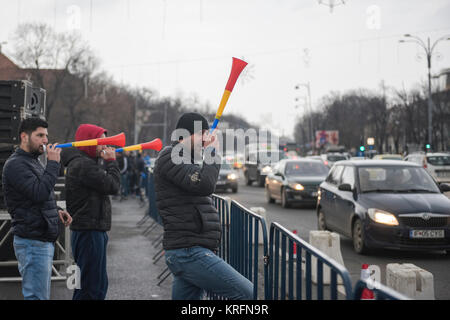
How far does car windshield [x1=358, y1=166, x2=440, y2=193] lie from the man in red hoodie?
5969mm

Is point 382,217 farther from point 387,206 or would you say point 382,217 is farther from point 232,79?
point 232,79

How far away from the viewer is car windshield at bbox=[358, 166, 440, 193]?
400 inches

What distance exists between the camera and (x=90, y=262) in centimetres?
514

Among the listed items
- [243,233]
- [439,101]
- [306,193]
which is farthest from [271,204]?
[439,101]

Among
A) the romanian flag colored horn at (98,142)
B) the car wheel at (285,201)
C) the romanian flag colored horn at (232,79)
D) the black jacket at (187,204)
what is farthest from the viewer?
the car wheel at (285,201)

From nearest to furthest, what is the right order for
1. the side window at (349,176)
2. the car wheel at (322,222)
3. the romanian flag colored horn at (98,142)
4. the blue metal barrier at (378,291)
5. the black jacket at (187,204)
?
the blue metal barrier at (378,291)
the black jacket at (187,204)
the romanian flag colored horn at (98,142)
the side window at (349,176)
the car wheel at (322,222)

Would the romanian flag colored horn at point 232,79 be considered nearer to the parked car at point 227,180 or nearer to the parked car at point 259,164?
the parked car at point 227,180

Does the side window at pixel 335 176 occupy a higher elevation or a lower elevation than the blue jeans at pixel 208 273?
higher

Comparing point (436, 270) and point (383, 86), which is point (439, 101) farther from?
point (436, 270)

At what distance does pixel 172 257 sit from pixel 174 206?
34cm

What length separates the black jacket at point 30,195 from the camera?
443cm

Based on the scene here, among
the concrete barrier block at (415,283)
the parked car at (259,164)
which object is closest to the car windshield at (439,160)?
the parked car at (259,164)

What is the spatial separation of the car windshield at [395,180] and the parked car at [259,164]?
66.1 feet
